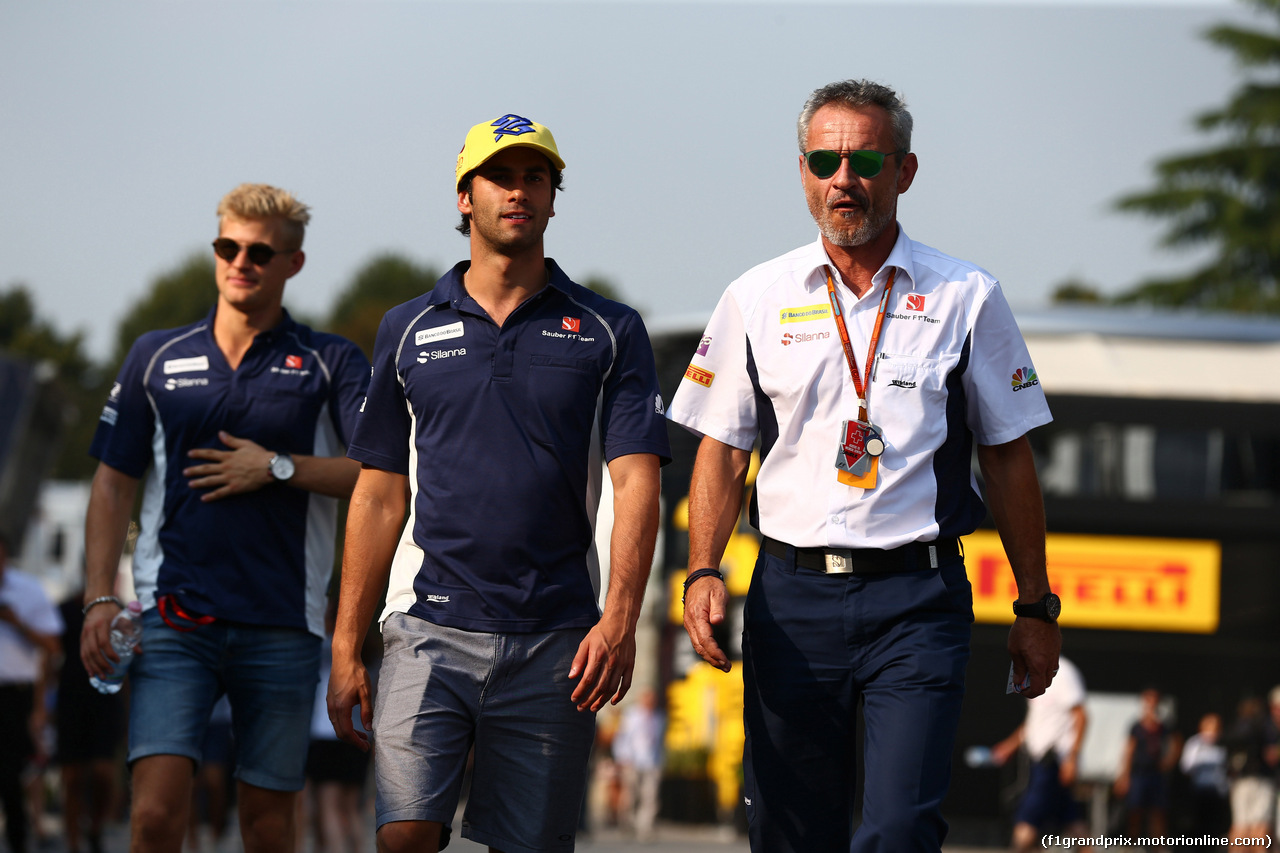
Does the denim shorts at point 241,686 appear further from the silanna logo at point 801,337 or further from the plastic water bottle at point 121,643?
the silanna logo at point 801,337

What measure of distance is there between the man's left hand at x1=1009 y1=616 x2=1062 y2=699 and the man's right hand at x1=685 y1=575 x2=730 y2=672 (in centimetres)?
83

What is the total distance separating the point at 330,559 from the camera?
5301mm

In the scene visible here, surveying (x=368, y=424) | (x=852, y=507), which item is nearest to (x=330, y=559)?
(x=368, y=424)

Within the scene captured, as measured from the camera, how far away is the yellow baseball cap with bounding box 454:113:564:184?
4.11m

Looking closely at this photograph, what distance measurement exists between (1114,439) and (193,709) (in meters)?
12.3

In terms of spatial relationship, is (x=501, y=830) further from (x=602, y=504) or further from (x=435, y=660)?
(x=602, y=504)

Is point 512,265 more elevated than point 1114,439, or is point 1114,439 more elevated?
point 512,265

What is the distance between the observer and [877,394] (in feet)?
13.8

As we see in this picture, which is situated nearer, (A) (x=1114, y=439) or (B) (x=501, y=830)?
(B) (x=501, y=830)

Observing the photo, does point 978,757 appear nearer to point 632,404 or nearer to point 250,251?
point 250,251

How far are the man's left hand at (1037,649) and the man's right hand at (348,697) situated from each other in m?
1.77

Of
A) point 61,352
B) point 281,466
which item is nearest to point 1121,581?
point 281,466

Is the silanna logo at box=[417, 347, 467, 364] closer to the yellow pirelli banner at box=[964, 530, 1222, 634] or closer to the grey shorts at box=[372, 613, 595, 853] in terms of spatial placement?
the grey shorts at box=[372, 613, 595, 853]

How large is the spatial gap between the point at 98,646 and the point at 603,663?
6.39 ft
